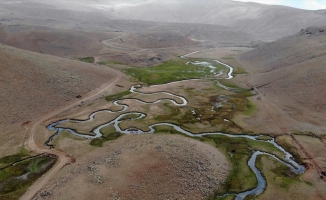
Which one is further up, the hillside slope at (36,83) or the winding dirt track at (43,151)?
the hillside slope at (36,83)

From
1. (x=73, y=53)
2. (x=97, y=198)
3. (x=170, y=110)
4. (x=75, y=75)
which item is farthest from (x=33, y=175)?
(x=73, y=53)

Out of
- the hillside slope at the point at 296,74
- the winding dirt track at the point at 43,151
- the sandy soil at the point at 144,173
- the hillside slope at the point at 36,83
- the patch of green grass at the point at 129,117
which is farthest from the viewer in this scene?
the hillside slope at the point at 296,74

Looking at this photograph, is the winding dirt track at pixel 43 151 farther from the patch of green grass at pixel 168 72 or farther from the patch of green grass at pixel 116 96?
the patch of green grass at pixel 168 72

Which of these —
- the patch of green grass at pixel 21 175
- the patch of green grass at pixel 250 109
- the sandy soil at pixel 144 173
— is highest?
the patch of green grass at pixel 250 109

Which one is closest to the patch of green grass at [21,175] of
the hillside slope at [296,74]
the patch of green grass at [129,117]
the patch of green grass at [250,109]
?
the patch of green grass at [129,117]

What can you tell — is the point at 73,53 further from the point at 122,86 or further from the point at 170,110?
the point at 170,110

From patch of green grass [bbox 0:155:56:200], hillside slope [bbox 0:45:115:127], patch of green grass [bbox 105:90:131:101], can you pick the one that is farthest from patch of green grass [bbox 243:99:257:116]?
hillside slope [bbox 0:45:115:127]

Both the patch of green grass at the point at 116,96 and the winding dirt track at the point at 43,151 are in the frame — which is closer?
the winding dirt track at the point at 43,151
